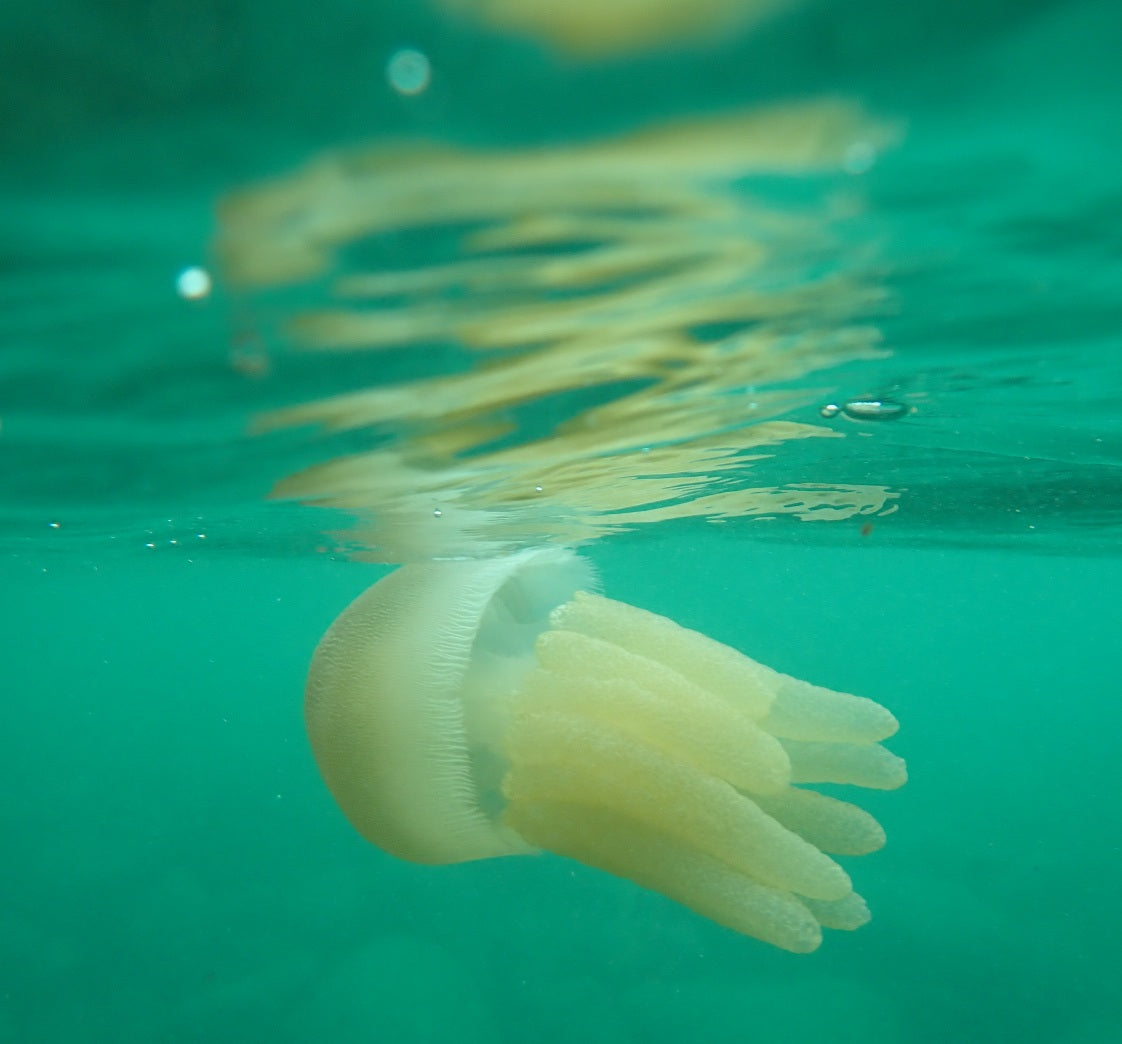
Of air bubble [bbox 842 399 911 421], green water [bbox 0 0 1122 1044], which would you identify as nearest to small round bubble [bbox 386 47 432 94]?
green water [bbox 0 0 1122 1044]

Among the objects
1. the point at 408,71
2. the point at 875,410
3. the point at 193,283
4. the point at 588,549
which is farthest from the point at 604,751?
the point at 588,549

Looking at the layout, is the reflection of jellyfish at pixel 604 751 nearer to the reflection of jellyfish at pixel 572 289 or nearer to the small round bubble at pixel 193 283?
the reflection of jellyfish at pixel 572 289

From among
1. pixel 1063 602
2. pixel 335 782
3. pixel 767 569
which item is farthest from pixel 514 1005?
pixel 1063 602

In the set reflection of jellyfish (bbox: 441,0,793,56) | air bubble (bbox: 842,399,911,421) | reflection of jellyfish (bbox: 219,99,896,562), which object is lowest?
air bubble (bbox: 842,399,911,421)

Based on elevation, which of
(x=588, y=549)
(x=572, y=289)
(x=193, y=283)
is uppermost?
(x=193, y=283)

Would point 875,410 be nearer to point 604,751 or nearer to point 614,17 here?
point 604,751

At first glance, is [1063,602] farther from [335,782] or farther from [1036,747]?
[335,782]

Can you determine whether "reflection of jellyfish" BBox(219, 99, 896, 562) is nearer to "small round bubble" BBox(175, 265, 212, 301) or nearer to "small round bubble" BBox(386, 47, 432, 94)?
"small round bubble" BBox(175, 265, 212, 301)
